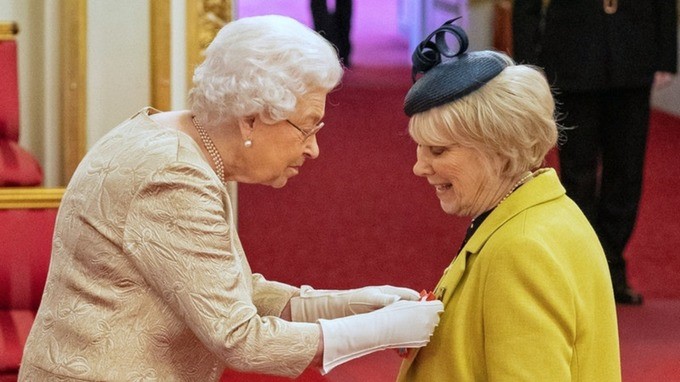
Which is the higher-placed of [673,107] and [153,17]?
[153,17]

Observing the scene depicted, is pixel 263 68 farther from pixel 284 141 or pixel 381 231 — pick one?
pixel 381 231

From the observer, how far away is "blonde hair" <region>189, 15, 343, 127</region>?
210 cm

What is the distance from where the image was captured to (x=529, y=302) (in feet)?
6.23

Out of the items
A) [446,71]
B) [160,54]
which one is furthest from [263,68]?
[160,54]

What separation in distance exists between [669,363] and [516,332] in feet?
8.33

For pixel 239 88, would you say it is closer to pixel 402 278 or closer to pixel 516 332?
pixel 516 332

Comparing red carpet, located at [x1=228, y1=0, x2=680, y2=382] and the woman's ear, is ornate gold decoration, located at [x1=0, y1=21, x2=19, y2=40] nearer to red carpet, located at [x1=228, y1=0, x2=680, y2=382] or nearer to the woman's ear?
red carpet, located at [x1=228, y1=0, x2=680, y2=382]

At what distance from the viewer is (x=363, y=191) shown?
654 cm

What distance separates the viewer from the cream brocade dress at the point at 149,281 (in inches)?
79.9

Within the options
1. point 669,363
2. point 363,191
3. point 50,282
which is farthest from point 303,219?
point 50,282

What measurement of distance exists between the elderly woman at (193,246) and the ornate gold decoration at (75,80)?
213cm

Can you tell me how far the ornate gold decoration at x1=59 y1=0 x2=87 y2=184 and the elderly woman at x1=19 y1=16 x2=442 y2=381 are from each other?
7.00 feet

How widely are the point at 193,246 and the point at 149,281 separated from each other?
0.36 ft

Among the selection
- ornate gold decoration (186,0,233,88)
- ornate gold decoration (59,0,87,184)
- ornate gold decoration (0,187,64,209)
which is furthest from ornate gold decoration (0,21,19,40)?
ornate gold decoration (0,187,64,209)
